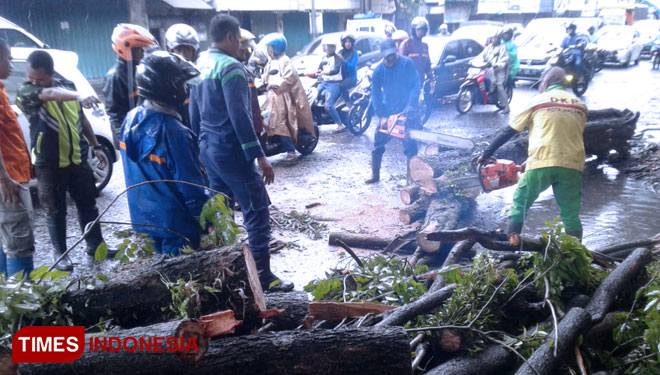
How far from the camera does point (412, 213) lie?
5945 millimetres

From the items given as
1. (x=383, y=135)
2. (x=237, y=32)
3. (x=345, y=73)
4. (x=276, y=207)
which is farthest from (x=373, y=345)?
(x=345, y=73)

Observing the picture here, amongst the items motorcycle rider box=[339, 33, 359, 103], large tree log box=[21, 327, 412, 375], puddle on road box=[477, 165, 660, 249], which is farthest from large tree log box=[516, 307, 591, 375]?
motorcycle rider box=[339, 33, 359, 103]

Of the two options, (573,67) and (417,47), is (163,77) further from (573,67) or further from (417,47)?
(573,67)

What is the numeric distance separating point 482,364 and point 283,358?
42.3 inches

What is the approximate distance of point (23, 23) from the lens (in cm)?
1454

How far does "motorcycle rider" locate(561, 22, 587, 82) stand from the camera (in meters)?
14.0

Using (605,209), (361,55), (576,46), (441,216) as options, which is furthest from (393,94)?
(576,46)

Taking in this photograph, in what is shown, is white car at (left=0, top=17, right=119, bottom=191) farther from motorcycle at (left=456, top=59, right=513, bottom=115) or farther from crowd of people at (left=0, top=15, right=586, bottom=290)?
motorcycle at (left=456, top=59, right=513, bottom=115)

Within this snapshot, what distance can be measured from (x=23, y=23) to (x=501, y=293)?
52.3ft

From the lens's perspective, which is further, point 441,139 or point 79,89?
point 441,139

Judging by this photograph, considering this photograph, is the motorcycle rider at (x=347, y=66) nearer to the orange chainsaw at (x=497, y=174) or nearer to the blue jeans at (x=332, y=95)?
the blue jeans at (x=332, y=95)

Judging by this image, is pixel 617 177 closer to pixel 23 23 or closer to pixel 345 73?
pixel 345 73

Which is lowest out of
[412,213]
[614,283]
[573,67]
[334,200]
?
[334,200]

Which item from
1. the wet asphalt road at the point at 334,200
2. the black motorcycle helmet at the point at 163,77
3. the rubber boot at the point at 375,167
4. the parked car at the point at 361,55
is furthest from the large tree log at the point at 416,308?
the parked car at the point at 361,55
